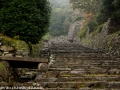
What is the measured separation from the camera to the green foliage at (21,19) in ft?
27.2

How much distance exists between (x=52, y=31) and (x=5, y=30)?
3633cm

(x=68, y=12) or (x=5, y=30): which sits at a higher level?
(x=68, y=12)

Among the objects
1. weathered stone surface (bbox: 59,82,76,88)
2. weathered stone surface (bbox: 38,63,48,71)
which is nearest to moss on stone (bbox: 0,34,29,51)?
weathered stone surface (bbox: 38,63,48,71)

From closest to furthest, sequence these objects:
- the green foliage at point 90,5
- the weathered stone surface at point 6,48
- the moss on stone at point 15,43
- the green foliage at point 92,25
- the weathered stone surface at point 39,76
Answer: the weathered stone surface at point 39,76, the weathered stone surface at point 6,48, the moss on stone at point 15,43, the green foliage at point 92,25, the green foliage at point 90,5

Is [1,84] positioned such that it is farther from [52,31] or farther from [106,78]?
[52,31]

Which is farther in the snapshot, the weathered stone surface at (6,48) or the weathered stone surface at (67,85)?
the weathered stone surface at (6,48)

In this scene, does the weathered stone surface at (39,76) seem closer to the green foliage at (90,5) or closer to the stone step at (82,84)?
the stone step at (82,84)

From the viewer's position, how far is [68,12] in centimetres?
4884

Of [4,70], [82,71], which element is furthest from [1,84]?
[82,71]

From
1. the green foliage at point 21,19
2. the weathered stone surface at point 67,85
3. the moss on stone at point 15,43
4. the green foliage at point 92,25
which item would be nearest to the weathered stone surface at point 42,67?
the weathered stone surface at point 67,85

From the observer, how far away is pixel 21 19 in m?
8.47

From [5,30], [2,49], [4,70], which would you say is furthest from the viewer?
[5,30]

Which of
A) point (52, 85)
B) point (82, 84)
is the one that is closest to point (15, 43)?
point (52, 85)

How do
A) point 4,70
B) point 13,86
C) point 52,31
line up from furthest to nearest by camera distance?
point 52,31, point 4,70, point 13,86
